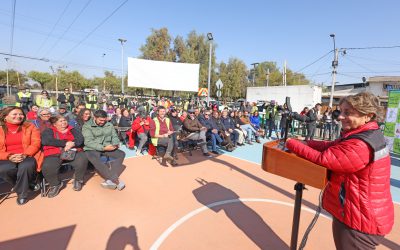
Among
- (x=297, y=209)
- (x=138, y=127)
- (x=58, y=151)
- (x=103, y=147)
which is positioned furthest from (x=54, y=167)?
(x=297, y=209)

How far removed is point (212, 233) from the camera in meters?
3.01

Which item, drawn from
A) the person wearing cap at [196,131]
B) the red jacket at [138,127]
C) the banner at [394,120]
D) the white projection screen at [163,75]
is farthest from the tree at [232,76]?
the red jacket at [138,127]

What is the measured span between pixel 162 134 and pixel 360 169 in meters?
4.98

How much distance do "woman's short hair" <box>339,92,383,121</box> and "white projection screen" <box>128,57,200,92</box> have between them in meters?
14.9

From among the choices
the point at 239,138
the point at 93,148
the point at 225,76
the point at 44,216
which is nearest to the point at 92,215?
the point at 44,216

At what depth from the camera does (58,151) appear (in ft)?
13.4

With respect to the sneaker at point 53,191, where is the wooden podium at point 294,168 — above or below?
above

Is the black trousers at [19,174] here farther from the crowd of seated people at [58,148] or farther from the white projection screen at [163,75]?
the white projection screen at [163,75]

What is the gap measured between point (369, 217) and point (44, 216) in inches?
153

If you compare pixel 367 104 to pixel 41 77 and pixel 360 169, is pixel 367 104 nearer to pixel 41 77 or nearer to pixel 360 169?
pixel 360 169

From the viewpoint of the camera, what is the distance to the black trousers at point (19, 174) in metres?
3.47

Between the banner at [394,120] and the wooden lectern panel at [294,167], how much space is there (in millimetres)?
7418

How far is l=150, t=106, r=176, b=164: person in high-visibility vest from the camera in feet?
19.2

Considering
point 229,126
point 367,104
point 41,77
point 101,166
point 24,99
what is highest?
point 41,77
